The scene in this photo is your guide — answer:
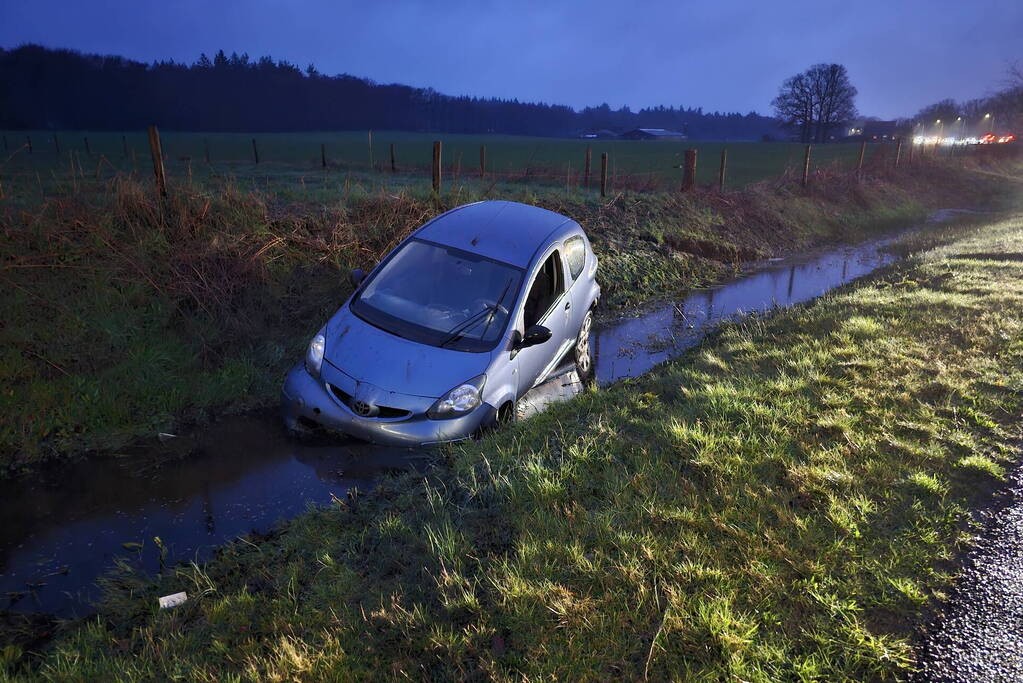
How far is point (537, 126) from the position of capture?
5753 inches

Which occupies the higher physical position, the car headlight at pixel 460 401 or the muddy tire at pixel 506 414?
the car headlight at pixel 460 401

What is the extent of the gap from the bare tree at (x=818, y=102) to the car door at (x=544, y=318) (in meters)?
111

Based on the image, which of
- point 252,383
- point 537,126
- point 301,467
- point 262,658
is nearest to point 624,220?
point 252,383

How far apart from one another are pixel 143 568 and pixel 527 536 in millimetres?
2505

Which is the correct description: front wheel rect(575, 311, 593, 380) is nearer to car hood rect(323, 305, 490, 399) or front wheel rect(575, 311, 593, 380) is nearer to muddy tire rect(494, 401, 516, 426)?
muddy tire rect(494, 401, 516, 426)

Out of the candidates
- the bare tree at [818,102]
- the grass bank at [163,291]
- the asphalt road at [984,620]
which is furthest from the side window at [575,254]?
the bare tree at [818,102]

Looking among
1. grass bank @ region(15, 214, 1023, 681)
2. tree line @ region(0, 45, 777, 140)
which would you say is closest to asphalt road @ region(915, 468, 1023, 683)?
grass bank @ region(15, 214, 1023, 681)

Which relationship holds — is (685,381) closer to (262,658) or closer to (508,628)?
(508,628)

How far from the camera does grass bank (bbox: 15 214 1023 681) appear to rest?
277 cm

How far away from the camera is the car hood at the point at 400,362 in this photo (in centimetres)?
505

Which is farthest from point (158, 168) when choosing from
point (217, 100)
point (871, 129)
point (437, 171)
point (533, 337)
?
point (871, 129)

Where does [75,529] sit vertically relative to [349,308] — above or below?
below

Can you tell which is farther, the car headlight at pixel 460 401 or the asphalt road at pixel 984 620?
the car headlight at pixel 460 401

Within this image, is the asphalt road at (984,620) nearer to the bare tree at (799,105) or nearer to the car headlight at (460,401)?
the car headlight at (460,401)
